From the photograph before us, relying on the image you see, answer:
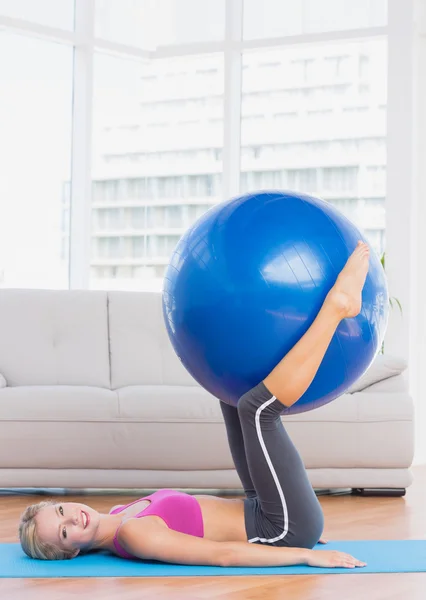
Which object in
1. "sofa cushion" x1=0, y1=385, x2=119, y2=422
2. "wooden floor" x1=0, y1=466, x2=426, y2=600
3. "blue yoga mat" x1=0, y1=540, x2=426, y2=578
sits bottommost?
"blue yoga mat" x1=0, y1=540, x2=426, y2=578

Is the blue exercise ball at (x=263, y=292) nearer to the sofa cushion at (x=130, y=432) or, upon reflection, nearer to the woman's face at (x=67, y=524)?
the woman's face at (x=67, y=524)

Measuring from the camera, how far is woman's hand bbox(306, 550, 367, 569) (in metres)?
2.63

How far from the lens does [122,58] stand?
6500mm

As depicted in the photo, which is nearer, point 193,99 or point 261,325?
point 261,325

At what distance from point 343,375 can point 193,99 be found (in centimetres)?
441

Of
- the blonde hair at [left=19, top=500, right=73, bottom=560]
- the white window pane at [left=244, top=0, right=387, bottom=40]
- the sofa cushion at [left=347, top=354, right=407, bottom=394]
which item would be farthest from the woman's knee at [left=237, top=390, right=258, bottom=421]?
the white window pane at [left=244, top=0, right=387, bottom=40]

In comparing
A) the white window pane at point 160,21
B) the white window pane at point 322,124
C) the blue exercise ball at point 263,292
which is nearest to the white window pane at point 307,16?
the white window pane at point 322,124

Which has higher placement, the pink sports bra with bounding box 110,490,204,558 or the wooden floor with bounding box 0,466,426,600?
the pink sports bra with bounding box 110,490,204,558

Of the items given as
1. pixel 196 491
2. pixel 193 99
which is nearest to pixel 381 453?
pixel 196 491

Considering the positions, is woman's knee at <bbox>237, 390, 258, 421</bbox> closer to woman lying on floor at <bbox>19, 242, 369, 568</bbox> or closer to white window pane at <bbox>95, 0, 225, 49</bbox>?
woman lying on floor at <bbox>19, 242, 369, 568</bbox>

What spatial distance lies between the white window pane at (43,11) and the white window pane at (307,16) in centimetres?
120

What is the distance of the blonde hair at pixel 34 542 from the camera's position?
2592mm

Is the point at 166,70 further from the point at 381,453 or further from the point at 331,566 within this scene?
the point at 331,566

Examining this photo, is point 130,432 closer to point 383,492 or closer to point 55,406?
point 55,406
